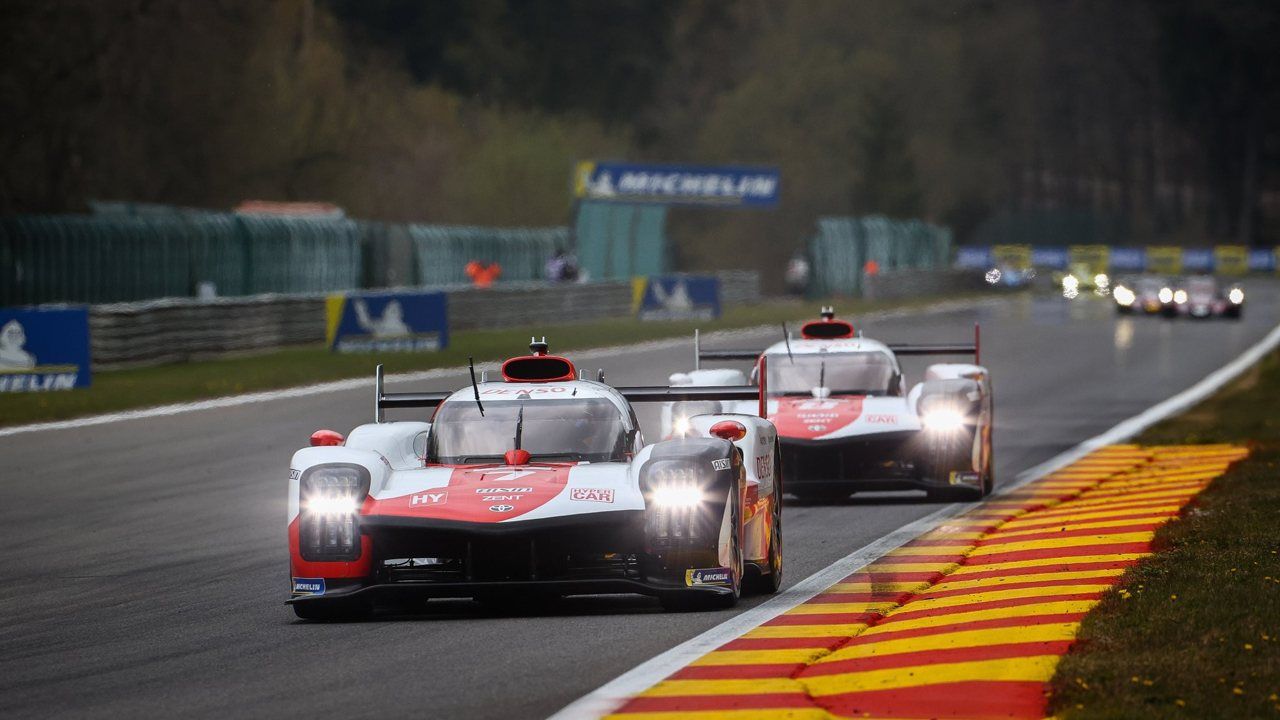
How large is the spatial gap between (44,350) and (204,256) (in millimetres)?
10767

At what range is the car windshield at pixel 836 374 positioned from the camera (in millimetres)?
17312

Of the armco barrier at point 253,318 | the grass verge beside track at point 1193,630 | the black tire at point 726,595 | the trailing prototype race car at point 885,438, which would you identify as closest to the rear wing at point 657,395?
the black tire at point 726,595

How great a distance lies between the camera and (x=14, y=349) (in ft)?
87.7

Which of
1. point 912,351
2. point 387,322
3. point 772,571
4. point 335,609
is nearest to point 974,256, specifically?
point 387,322

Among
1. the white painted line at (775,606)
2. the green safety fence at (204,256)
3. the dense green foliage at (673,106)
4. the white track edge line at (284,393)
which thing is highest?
the dense green foliage at (673,106)

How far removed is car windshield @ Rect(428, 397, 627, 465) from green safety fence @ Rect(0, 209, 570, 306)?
23439mm

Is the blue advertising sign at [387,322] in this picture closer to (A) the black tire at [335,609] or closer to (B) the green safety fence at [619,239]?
Answer: (B) the green safety fence at [619,239]

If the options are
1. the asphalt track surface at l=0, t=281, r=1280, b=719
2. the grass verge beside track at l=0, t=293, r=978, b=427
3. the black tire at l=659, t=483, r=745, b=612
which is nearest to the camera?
the asphalt track surface at l=0, t=281, r=1280, b=719

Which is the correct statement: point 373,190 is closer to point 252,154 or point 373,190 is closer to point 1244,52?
point 252,154

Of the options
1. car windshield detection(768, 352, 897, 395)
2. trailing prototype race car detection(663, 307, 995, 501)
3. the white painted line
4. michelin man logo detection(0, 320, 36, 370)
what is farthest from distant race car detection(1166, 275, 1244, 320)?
trailing prototype race car detection(663, 307, 995, 501)

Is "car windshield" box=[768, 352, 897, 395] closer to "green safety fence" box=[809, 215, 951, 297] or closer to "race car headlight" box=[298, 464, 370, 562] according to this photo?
"race car headlight" box=[298, 464, 370, 562]

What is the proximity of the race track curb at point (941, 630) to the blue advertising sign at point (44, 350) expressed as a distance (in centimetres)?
1507

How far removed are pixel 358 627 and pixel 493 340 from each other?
99.7 feet

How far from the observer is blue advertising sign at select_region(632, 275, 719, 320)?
162ft
